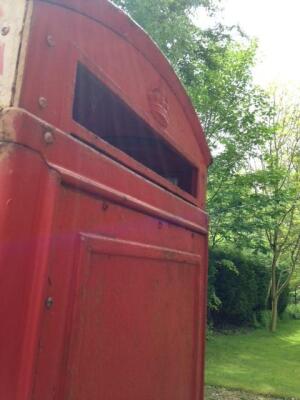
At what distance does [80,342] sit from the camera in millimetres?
1280

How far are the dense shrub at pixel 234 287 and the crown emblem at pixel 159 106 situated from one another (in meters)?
9.09

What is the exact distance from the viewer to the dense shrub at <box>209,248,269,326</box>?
11.8 metres

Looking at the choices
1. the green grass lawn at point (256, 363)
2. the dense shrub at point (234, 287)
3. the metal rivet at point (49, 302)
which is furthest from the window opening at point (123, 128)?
the dense shrub at point (234, 287)

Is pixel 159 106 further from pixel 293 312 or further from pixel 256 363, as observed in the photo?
pixel 293 312

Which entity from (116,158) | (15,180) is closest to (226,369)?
(116,158)

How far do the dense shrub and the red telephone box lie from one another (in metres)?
9.11

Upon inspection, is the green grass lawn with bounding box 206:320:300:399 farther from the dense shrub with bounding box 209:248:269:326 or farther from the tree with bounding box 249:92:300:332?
the tree with bounding box 249:92:300:332

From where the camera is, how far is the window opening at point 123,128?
1717 mm

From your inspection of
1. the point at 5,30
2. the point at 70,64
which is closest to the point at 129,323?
the point at 70,64

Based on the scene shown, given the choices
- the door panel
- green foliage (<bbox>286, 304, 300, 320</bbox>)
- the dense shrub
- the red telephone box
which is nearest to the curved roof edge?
the red telephone box

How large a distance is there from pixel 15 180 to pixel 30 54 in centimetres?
33

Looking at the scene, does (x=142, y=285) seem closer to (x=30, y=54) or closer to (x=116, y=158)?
(x=116, y=158)

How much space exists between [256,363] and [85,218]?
7.34 meters

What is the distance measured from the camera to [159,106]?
1.94 m
